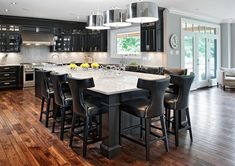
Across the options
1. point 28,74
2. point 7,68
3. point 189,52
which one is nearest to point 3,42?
point 7,68

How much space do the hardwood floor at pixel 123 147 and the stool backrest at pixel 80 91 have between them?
0.64 meters

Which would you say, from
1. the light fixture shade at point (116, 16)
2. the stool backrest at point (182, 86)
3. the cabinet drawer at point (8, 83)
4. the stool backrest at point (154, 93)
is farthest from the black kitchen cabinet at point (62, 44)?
the stool backrest at point (154, 93)

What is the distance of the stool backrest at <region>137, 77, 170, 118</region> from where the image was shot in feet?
8.93

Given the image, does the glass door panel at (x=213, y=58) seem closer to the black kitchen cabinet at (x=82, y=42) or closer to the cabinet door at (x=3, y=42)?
the black kitchen cabinet at (x=82, y=42)

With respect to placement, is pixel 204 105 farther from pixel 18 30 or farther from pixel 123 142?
pixel 18 30

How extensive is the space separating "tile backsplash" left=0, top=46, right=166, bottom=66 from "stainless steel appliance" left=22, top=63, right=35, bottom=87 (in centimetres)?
77

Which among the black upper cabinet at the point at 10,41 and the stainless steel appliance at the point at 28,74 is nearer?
the black upper cabinet at the point at 10,41

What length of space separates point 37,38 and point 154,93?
24.8 feet

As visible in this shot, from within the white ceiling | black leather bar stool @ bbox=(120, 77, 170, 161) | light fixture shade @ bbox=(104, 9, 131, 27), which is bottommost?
black leather bar stool @ bbox=(120, 77, 170, 161)

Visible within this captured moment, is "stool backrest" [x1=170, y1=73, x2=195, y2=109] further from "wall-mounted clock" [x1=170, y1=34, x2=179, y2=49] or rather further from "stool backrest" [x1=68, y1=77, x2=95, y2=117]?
"wall-mounted clock" [x1=170, y1=34, x2=179, y2=49]

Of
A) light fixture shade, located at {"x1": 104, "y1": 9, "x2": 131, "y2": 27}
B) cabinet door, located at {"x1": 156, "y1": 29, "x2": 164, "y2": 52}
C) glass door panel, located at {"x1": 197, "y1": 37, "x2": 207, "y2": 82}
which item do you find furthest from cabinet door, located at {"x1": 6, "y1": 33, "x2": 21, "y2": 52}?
glass door panel, located at {"x1": 197, "y1": 37, "x2": 207, "y2": 82}

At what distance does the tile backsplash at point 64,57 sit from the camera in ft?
25.6

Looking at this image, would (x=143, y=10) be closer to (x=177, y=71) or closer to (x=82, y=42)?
(x=177, y=71)

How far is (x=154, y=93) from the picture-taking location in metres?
2.76
